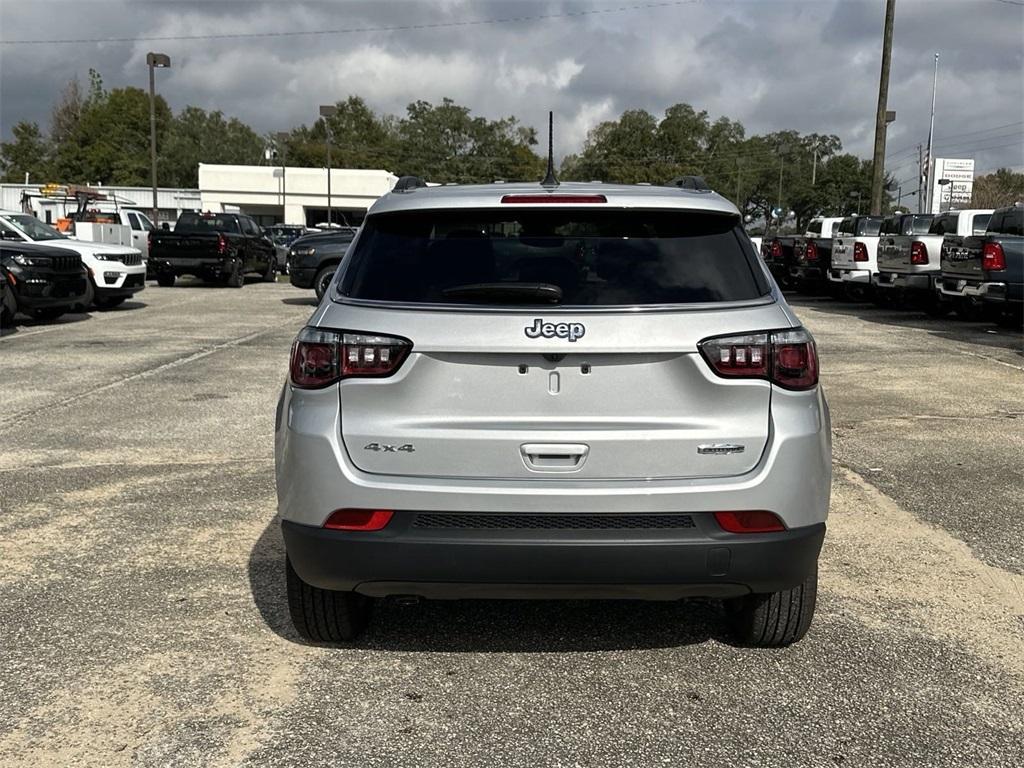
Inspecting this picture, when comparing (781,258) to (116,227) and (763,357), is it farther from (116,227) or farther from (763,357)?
(763,357)

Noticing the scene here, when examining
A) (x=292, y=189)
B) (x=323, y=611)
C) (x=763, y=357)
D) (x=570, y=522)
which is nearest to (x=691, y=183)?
(x=763, y=357)

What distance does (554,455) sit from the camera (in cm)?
315

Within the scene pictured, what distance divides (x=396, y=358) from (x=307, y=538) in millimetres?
647

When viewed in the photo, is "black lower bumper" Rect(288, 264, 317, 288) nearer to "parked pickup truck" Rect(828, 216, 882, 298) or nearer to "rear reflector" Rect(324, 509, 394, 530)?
"parked pickup truck" Rect(828, 216, 882, 298)

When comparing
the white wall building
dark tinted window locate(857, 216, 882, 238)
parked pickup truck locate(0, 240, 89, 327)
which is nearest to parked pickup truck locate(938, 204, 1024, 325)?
dark tinted window locate(857, 216, 882, 238)

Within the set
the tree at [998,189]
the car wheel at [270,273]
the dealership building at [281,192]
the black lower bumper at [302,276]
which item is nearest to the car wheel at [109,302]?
the black lower bumper at [302,276]

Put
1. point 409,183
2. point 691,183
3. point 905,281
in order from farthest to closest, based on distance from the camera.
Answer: point 905,281
point 409,183
point 691,183

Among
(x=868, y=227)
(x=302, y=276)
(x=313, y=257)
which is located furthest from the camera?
(x=868, y=227)

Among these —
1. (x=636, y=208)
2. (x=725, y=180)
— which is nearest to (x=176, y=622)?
(x=636, y=208)

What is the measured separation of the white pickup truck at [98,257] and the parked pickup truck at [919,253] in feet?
43.9

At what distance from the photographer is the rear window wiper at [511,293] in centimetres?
321

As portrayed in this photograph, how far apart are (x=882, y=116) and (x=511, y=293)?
85.6 ft

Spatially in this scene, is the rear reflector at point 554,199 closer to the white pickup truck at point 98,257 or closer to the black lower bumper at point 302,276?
the white pickup truck at point 98,257

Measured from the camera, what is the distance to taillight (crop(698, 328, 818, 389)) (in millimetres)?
3154
